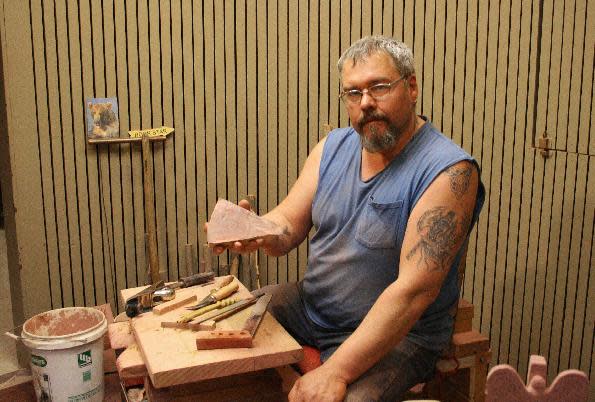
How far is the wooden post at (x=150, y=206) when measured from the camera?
3100 millimetres

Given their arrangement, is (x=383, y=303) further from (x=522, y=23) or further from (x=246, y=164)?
(x=522, y=23)

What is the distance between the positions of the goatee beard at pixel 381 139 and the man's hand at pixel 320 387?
0.83m

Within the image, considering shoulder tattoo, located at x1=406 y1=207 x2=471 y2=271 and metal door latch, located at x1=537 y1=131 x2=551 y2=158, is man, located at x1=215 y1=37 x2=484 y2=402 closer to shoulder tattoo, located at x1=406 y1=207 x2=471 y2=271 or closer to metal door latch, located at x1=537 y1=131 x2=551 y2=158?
shoulder tattoo, located at x1=406 y1=207 x2=471 y2=271

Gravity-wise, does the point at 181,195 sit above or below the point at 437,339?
above

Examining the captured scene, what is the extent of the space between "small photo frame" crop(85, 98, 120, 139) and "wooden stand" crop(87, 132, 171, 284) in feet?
0.12

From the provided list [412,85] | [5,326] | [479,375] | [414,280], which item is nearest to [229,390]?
[414,280]

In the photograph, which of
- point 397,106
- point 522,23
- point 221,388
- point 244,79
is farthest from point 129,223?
point 522,23

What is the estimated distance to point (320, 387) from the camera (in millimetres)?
1938

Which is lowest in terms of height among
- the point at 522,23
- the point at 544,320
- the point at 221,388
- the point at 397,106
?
the point at 544,320

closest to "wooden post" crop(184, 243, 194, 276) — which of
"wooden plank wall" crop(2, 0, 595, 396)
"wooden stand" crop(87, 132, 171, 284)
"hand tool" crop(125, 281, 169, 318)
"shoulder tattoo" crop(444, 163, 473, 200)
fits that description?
"wooden plank wall" crop(2, 0, 595, 396)

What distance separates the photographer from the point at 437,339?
2254mm

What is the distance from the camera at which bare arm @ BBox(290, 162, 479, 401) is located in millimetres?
1994

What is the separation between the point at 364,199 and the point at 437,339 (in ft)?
1.91

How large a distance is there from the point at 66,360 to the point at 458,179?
1749mm
